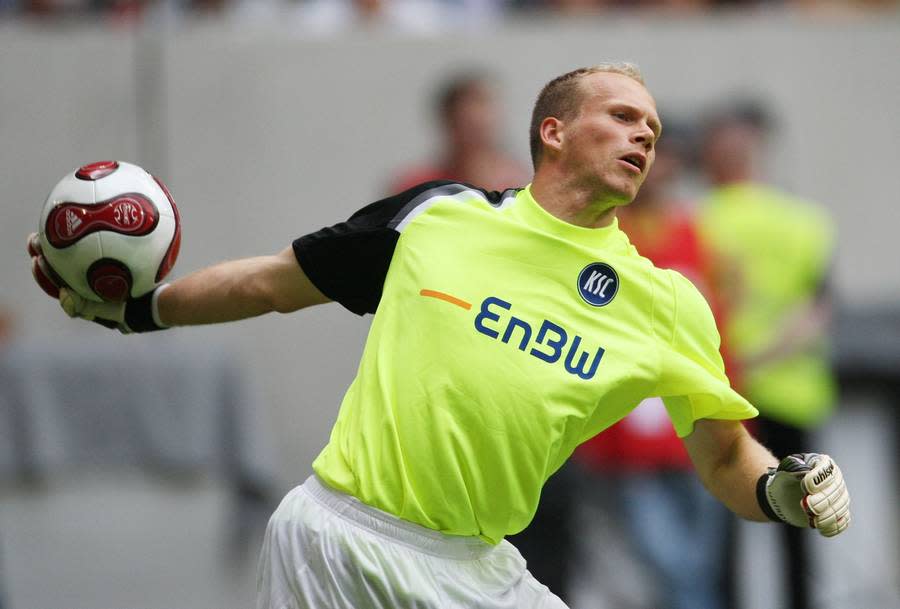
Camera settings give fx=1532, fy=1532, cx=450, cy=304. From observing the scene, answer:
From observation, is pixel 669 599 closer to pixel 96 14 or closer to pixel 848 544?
pixel 848 544

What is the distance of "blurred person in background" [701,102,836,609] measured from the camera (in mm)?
8211

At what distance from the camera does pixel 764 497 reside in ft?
14.4

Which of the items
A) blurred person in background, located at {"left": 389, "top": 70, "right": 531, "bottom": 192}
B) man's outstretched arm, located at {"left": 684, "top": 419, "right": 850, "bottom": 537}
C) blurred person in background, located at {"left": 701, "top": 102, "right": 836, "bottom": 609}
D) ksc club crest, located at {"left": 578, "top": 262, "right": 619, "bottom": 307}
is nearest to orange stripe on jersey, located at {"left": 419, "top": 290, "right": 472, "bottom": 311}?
ksc club crest, located at {"left": 578, "top": 262, "right": 619, "bottom": 307}

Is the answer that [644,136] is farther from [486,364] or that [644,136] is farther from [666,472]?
A: [666,472]

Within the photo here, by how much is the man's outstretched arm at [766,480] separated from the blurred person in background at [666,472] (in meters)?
3.26

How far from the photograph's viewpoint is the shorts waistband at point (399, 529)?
4.18m

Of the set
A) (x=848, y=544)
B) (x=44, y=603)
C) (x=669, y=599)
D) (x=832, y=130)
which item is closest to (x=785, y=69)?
(x=832, y=130)

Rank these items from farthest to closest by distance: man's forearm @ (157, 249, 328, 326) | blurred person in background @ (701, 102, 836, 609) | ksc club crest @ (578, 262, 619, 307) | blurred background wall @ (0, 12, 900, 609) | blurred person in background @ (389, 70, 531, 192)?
blurred background wall @ (0, 12, 900, 609)
blurred person in background @ (701, 102, 836, 609)
blurred person in background @ (389, 70, 531, 192)
man's forearm @ (157, 249, 328, 326)
ksc club crest @ (578, 262, 619, 307)

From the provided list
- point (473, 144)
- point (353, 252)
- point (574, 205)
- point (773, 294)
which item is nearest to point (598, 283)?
point (574, 205)

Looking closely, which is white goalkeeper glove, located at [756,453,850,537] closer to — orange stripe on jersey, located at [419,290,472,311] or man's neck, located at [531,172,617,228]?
man's neck, located at [531,172,617,228]

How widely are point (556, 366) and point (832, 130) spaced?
625 centimetres

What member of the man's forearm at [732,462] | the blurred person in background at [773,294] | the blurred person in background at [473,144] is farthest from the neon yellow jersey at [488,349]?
the blurred person in background at [773,294]

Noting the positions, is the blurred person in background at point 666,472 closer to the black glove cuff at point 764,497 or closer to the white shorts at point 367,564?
the black glove cuff at point 764,497

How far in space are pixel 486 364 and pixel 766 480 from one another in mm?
893
